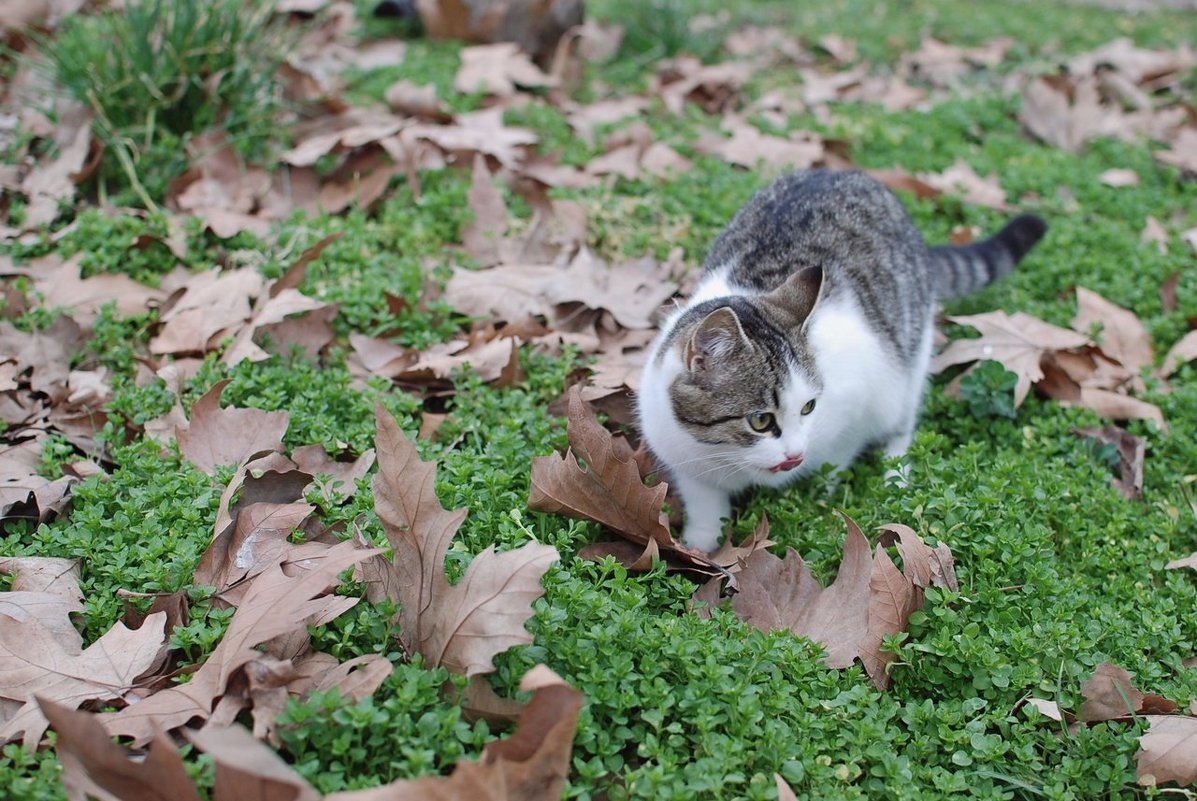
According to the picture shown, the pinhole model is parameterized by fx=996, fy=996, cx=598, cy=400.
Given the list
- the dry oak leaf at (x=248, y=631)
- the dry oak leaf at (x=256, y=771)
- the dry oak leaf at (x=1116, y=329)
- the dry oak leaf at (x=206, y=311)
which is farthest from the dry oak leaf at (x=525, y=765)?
the dry oak leaf at (x=1116, y=329)

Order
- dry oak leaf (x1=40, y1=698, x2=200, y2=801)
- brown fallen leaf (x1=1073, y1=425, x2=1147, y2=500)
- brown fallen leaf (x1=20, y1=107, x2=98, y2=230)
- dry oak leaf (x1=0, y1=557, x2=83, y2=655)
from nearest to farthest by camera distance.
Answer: dry oak leaf (x1=40, y1=698, x2=200, y2=801), dry oak leaf (x1=0, y1=557, x2=83, y2=655), brown fallen leaf (x1=1073, y1=425, x2=1147, y2=500), brown fallen leaf (x1=20, y1=107, x2=98, y2=230)

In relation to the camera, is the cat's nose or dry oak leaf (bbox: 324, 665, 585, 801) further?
the cat's nose

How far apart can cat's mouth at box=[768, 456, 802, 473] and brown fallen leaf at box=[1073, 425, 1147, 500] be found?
1150 millimetres

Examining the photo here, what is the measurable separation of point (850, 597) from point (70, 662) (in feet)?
6.40

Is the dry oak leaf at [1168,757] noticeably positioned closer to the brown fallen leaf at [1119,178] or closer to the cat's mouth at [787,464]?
the cat's mouth at [787,464]

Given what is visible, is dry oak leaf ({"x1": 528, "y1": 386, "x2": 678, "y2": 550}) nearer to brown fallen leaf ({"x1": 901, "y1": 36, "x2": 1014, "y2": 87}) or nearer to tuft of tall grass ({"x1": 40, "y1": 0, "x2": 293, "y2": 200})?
tuft of tall grass ({"x1": 40, "y1": 0, "x2": 293, "y2": 200})

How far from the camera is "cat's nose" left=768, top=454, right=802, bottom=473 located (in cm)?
306

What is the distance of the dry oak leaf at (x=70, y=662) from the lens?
2.26 m

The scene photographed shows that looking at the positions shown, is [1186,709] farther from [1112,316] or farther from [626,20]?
[626,20]

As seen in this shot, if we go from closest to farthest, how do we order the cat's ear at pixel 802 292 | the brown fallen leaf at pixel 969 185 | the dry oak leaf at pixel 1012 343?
the cat's ear at pixel 802 292 < the dry oak leaf at pixel 1012 343 < the brown fallen leaf at pixel 969 185

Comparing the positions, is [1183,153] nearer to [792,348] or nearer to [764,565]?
[792,348]

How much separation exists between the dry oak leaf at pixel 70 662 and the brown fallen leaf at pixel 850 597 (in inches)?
55.1

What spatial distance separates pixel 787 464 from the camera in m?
3.08

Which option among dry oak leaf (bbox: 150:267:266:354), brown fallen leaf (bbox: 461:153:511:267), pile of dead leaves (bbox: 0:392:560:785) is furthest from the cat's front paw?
dry oak leaf (bbox: 150:267:266:354)
